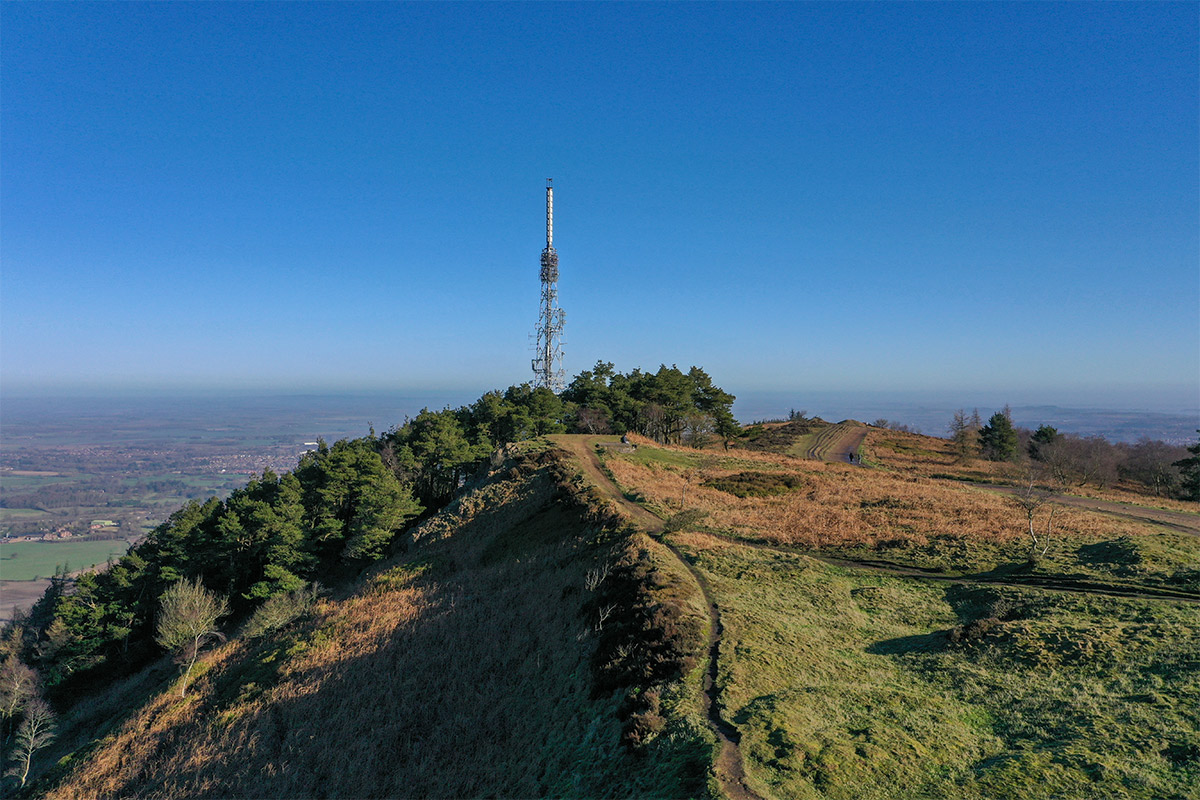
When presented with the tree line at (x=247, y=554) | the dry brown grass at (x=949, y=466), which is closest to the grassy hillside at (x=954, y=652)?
A: the dry brown grass at (x=949, y=466)

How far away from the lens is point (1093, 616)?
1648cm

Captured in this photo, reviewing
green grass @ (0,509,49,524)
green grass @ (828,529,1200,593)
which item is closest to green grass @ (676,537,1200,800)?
green grass @ (828,529,1200,593)

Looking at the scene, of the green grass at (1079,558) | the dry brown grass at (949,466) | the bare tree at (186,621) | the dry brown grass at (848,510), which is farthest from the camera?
the dry brown grass at (949,466)

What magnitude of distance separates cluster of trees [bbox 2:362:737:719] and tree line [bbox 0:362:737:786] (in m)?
0.11

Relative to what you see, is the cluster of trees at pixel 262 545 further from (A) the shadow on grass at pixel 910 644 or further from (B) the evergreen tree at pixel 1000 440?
(B) the evergreen tree at pixel 1000 440

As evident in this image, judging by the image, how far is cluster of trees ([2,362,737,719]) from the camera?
124 ft

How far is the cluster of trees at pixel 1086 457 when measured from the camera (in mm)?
50688

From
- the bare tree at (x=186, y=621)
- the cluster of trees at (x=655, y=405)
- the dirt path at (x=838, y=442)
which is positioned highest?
the cluster of trees at (x=655, y=405)

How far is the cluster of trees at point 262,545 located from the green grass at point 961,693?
98.4 feet

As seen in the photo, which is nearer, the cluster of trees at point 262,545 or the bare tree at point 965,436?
the cluster of trees at point 262,545

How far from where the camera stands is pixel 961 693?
42.1 ft

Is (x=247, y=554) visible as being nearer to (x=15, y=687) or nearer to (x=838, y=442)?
(x=15, y=687)

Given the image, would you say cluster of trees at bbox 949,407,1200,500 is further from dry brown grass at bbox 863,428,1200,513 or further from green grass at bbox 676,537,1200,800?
green grass at bbox 676,537,1200,800

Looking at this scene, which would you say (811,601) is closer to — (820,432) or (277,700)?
(277,700)
